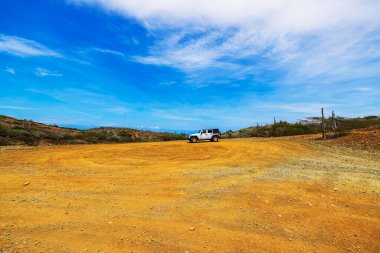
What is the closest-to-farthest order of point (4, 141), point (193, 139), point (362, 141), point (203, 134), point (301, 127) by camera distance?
point (362, 141)
point (4, 141)
point (193, 139)
point (203, 134)
point (301, 127)

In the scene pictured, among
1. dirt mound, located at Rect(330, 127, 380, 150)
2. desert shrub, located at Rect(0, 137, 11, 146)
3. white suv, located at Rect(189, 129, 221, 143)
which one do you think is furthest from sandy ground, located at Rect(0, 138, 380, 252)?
white suv, located at Rect(189, 129, 221, 143)

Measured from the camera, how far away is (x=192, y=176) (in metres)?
12.4

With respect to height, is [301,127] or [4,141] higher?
[301,127]

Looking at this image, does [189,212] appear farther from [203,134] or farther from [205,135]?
[205,135]

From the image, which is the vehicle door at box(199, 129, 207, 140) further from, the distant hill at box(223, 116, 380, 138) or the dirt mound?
the distant hill at box(223, 116, 380, 138)

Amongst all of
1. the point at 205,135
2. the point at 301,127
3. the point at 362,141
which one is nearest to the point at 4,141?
the point at 205,135

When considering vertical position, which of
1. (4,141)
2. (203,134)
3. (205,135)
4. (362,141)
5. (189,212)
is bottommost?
(189,212)

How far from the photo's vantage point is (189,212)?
7848mm

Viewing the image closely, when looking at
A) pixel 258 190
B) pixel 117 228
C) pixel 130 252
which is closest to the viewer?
pixel 130 252

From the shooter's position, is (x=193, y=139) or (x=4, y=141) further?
(x=193, y=139)

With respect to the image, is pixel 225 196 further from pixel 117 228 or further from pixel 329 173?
pixel 329 173

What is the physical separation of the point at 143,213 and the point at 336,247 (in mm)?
4597

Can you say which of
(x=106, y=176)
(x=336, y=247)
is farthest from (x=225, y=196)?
(x=106, y=176)

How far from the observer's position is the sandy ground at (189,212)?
20.2ft
